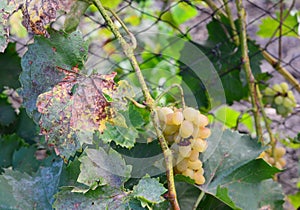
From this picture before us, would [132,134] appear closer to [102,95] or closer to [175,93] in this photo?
[102,95]

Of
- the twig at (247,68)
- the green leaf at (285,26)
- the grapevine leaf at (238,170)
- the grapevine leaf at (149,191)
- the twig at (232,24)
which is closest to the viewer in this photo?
the grapevine leaf at (149,191)

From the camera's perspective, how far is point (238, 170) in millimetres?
793

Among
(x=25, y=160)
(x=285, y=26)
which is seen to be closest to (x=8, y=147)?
(x=25, y=160)

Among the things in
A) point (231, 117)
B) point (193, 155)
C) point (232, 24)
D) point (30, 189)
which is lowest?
point (30, 189)

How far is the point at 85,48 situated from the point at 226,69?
0.66 meters

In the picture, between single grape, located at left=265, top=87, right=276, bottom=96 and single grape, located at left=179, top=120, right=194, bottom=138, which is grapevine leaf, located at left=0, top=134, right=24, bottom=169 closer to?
single grape, located at left=179, top=120, right=194, bottom=138

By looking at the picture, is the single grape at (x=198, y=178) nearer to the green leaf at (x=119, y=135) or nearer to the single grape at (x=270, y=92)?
the green leaf at (x=119, y=135)

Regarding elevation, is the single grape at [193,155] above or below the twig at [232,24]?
below

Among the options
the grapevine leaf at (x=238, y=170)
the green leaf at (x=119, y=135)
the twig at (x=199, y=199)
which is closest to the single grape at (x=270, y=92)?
the grapevine leaf at (x=238, y=170)

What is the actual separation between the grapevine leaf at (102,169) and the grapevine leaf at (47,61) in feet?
0.31

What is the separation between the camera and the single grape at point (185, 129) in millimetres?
667

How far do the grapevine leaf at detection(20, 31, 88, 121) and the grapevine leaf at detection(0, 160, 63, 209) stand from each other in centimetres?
9

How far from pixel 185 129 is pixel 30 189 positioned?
0.67 feet

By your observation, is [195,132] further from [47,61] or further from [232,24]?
[232,24]
